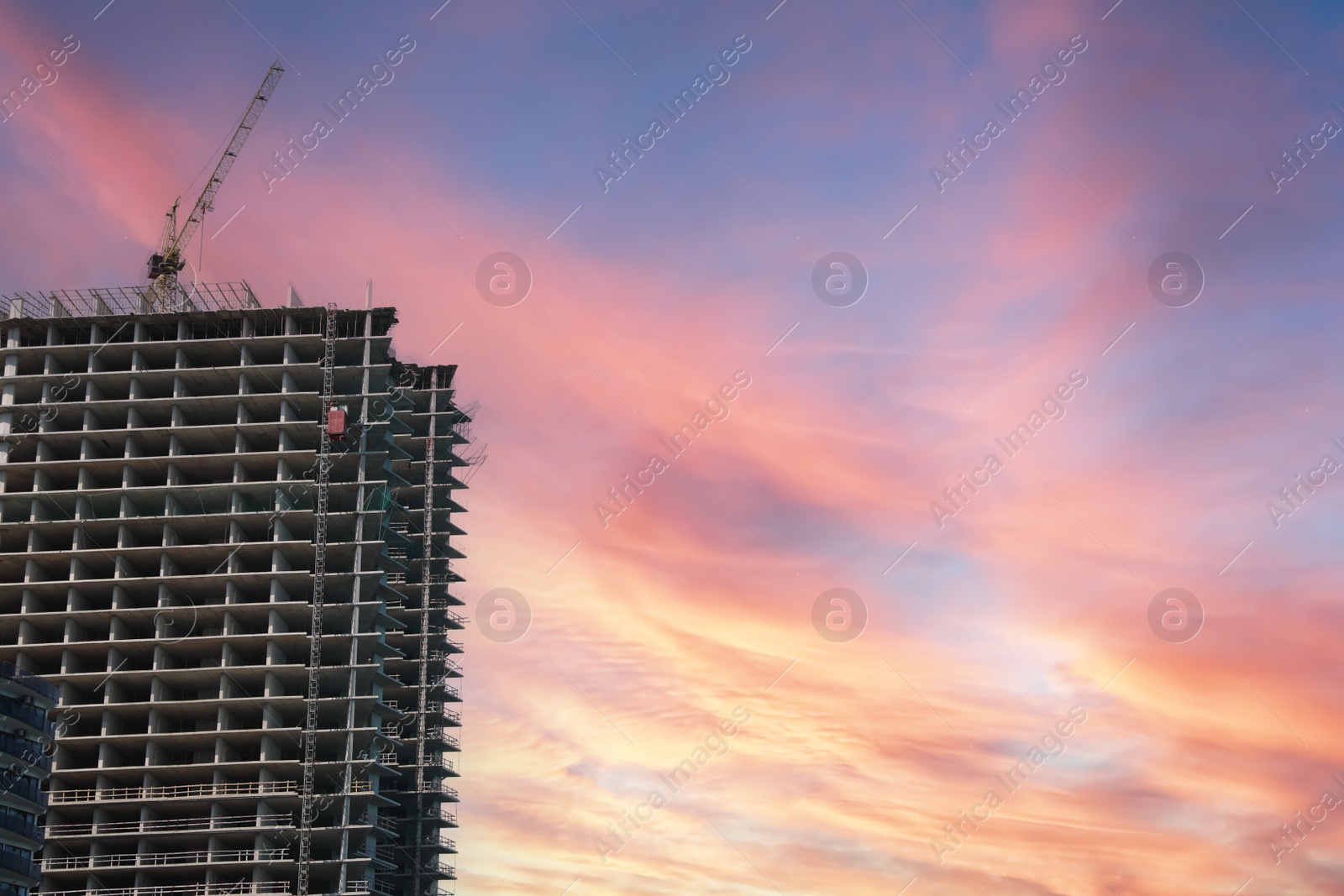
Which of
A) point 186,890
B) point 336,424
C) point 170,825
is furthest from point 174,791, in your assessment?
point 336,424

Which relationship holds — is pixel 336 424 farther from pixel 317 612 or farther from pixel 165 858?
pixel 165 858

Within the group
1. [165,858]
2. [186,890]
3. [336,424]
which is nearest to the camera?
[186,890]

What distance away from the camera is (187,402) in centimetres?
18162

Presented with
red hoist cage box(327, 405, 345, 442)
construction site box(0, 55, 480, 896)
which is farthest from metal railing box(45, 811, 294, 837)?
red hoist cage box(327, 405, 345, 442)

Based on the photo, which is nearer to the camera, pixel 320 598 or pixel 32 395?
pixel 320 598

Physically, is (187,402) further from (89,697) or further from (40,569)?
(89,697)

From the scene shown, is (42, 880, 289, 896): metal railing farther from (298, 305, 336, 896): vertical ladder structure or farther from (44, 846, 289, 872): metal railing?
(298, 305, 336, 896): vertical ladder structure

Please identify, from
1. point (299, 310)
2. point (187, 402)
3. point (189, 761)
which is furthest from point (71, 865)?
point (299, 310)

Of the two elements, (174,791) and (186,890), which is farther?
(174,791)

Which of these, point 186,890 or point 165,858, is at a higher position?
point 165,858

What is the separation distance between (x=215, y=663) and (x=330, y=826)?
24.7 metres

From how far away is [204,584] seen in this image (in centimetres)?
17288

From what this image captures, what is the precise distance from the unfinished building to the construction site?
0.33 metres

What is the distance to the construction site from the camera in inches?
6422
